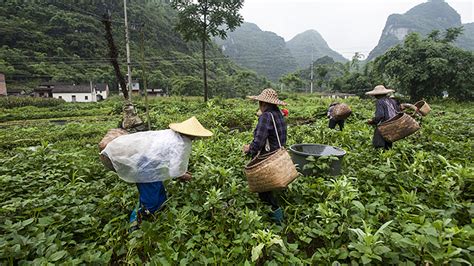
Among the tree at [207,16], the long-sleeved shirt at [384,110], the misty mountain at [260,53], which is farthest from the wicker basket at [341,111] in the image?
the misty mountain at [260,53]

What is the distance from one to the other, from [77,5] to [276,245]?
258ft

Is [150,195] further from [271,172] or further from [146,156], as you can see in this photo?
[271,172]

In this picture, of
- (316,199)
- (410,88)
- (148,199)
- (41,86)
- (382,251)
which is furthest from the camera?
(41,86)

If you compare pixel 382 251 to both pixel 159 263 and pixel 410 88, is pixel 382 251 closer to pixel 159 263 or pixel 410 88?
pixel 159 263

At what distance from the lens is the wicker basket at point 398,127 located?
164 inches

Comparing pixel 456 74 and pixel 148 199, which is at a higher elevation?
pixel 456 74

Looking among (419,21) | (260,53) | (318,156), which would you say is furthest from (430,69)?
(419,21)

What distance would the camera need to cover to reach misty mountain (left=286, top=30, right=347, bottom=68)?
146000 millimetres

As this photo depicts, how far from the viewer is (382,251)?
1864 mm

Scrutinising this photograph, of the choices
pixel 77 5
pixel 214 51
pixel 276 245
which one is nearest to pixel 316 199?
pixel 276 245

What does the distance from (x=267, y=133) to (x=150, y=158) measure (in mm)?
1275

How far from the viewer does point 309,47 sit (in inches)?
6516

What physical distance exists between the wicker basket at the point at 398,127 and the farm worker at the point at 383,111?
20 centimetres

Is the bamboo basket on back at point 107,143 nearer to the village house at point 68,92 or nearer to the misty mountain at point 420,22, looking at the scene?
the village house at point 68,92
